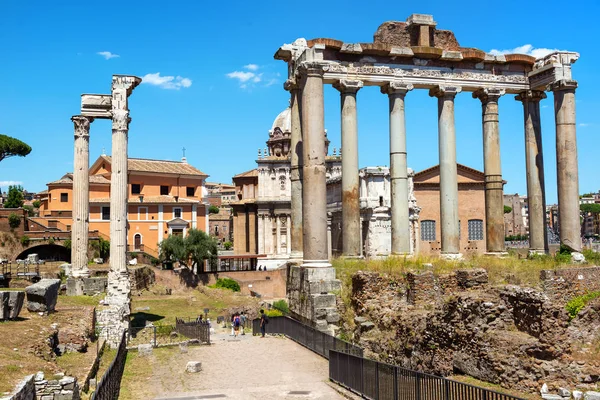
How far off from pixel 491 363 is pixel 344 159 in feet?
31.8

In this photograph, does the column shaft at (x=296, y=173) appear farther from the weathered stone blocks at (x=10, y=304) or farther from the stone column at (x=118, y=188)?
the weathered stone blocks at (x=10, y=304)

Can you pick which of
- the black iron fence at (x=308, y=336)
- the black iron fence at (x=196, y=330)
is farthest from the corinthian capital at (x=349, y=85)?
the black iron fence at (x=196, y=330)

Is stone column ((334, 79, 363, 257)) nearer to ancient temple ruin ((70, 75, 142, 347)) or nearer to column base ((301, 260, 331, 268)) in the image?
column base ((301, 260, 331, 268))

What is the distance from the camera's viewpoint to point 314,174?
17.2 meters

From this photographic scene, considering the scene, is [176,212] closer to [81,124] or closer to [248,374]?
[81,124]

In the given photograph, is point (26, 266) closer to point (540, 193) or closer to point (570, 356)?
point (540, 193)

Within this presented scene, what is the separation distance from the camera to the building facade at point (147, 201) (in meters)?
50.2

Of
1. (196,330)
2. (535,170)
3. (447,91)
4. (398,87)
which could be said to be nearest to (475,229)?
(535,170)

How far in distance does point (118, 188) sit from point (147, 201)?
31069mm

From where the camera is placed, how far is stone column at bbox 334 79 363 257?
19031 millimetres

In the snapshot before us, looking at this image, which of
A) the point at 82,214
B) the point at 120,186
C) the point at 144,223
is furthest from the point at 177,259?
the point at 120,186

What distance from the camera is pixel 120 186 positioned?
68.1 ft

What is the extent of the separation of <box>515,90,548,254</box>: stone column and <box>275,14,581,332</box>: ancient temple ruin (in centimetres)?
4

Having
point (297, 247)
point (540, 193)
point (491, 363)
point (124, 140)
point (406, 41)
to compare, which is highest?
point (406, 41)
